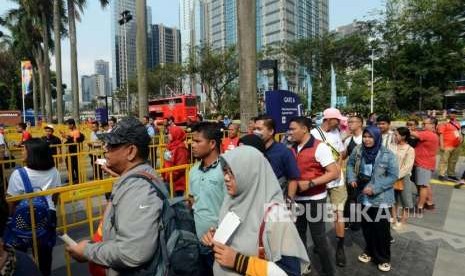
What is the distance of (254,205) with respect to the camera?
6.53 feet

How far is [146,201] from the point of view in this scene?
1.82 m

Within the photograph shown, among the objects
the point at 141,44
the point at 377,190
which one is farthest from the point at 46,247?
the point at 141,44

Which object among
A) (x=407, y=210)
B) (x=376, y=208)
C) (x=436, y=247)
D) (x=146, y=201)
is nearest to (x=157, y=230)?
(x=146, y=201)

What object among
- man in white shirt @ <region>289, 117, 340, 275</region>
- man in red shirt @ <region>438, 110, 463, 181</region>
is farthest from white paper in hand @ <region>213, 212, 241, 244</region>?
man in red shirt @ <region>438, 110, 463, 181</region>

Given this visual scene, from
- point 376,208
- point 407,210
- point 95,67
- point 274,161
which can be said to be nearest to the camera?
point 274,161

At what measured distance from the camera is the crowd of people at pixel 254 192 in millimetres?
1856

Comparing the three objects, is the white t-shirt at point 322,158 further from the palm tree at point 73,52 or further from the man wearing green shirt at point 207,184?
the palm tree at point 73,52

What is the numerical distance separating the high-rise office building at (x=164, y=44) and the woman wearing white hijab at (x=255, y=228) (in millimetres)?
83939

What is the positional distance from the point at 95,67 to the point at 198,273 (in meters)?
170

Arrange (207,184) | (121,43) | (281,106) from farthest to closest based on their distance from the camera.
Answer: (121,43), (281,106), (207,184)

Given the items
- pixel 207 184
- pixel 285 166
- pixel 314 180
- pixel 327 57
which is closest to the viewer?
pixel 207 184

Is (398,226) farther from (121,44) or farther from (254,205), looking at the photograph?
(121,44)

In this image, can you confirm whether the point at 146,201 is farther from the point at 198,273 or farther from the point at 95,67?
the point at 95,67

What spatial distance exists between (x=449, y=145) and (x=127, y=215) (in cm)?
945
